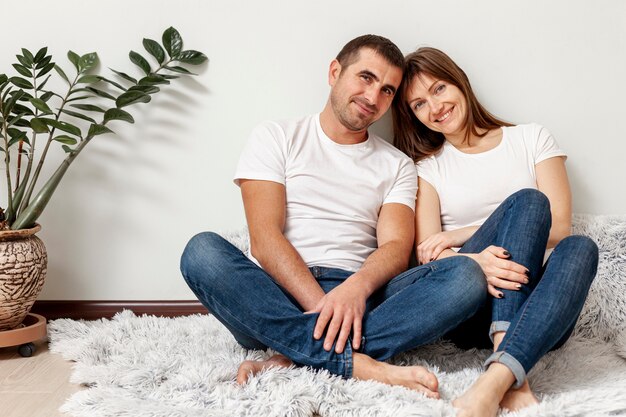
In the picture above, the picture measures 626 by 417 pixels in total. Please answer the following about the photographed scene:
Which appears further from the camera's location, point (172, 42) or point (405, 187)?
point (172, 42)

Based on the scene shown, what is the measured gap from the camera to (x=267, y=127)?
78.9 inches

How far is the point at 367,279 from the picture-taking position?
1773mm

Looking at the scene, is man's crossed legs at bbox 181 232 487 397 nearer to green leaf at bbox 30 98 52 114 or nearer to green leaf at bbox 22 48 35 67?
green leaf at bbox 30 98 52 114

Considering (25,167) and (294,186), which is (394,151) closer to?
(294,186)

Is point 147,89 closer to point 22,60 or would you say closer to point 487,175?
point 22,60

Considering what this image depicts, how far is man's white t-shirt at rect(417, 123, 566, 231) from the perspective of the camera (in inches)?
81.3

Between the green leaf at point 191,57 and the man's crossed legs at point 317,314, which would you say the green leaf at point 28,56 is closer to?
the green leaf at point 191,57

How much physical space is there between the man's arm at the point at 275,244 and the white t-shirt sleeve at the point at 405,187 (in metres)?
0.34

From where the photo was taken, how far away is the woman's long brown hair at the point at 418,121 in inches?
82.0

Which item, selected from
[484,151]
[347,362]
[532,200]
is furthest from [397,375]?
[484,151]

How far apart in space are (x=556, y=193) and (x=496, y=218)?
0.32 metres

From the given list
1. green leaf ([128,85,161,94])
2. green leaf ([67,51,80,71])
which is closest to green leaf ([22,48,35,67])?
green leaf ([67,51,80,71])

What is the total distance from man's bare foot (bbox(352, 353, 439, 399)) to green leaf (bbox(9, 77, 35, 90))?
1.33m

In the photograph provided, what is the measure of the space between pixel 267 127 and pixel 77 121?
719mm
